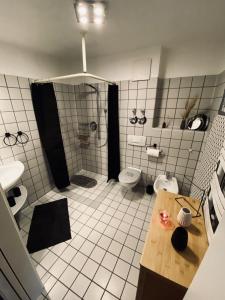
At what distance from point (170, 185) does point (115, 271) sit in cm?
125

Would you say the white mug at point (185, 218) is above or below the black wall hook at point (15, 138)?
below

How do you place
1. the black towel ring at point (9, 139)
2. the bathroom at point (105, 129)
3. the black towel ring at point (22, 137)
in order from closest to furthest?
the bathroom at point (105, 129), the black towel ring at point (9, 139), the black towel ring at point (22, 137)

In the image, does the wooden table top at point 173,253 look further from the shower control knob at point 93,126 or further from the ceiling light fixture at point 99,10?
the shower control knob at point 93,126

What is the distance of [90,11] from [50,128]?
5.05 feet

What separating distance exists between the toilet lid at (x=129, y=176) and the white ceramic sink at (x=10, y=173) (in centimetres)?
137

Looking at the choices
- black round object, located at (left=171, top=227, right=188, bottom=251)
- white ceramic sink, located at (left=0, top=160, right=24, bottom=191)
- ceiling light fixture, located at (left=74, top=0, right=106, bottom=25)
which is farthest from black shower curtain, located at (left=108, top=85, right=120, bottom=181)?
black round object, located at (left=171, top=227, right=188, bottom=251)

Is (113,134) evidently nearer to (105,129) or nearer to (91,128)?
(105,129)

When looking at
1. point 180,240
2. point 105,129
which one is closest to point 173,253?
point 180,240

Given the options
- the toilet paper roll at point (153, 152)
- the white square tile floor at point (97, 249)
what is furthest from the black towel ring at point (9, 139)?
the toilet paper roll at point (153, 152)

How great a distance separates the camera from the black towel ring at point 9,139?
66.6 inches

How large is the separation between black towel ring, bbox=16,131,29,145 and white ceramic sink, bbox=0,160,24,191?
295 mm

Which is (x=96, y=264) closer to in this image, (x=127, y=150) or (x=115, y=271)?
(x=115, y=271)

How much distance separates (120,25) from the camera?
1276mm

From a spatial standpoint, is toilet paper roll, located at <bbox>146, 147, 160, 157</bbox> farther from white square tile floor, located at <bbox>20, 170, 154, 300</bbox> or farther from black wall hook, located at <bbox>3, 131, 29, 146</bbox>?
black wall hook, located at <bbox>3, 131, 29, 146</bbox>
